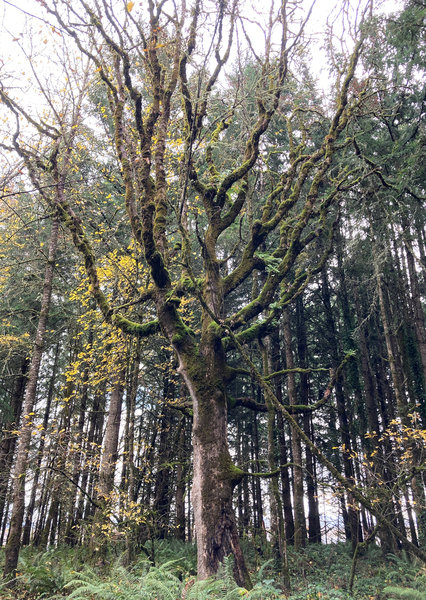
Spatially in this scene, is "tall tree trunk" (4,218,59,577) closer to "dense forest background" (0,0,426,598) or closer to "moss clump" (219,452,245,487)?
"dense forest background" (0,0,426,598)

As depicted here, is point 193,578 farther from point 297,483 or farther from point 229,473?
point 297,483

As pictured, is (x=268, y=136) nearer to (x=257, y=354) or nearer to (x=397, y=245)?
(x=397, y=245)

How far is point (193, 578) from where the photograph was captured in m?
3.90

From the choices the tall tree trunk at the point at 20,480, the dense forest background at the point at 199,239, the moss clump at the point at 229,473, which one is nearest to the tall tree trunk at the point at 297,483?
the dense forest background at the point at 199,239

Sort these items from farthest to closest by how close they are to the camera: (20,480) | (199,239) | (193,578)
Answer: (20,480) → (199,239) → (193,578)

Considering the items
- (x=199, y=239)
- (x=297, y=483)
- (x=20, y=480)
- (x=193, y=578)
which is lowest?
(x=193, y=578)

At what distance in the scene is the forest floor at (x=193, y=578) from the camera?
12.7 feet

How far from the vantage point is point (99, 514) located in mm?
6828

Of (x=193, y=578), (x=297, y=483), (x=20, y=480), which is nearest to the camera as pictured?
(x=193, y=578)

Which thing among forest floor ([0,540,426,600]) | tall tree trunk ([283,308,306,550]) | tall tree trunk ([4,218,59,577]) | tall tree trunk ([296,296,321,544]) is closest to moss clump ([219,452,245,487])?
forest floor ([0,540,426,600])

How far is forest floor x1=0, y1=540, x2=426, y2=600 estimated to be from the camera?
3.87m

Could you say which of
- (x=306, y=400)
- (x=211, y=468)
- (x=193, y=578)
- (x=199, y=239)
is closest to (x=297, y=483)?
(x=306, y=400)

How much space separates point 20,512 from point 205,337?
15.5 feet

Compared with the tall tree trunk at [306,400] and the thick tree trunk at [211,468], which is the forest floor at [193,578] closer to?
the thick tree trunk at [211,468]
